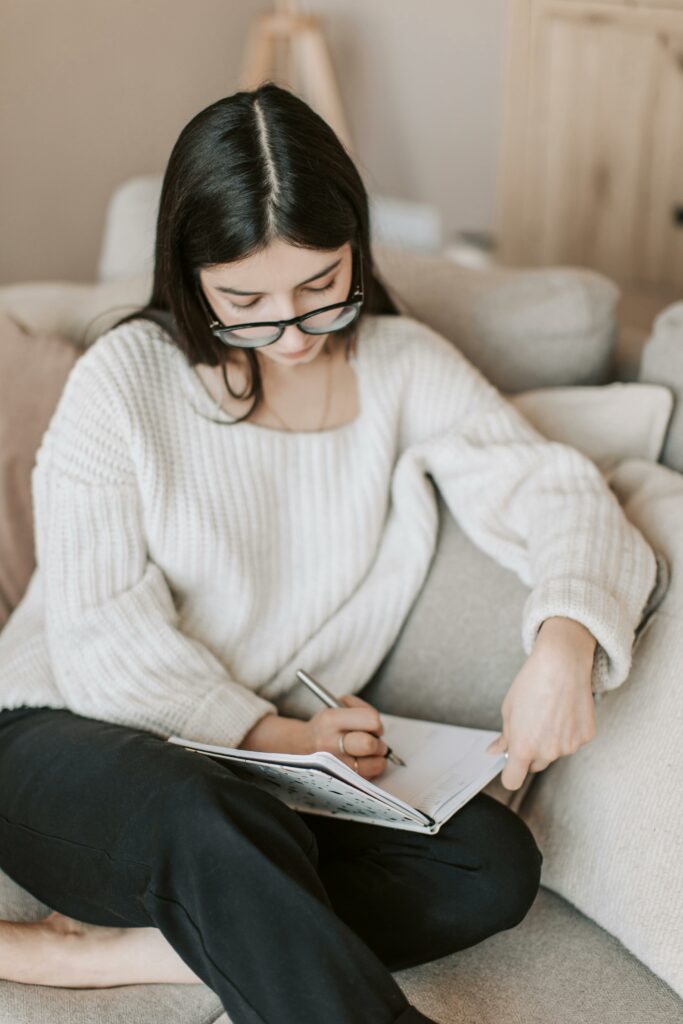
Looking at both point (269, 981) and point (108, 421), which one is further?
point (108, 421)

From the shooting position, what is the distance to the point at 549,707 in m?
1.09

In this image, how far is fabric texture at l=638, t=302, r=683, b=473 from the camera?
4.66 feet

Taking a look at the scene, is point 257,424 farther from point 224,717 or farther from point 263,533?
point 224,717

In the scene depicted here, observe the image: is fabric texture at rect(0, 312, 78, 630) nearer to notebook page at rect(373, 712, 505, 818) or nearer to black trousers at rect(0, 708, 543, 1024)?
black trousers at rect(0, 708, 543, 1024)

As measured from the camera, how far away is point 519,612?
4.30 ft

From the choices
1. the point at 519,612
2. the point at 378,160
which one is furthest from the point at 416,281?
the point at 378,160

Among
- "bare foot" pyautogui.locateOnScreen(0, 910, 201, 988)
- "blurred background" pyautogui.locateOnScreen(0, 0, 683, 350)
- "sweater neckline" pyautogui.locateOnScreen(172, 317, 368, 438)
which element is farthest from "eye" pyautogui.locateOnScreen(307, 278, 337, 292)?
"blurred background" pyautogui.locateOnScreen(0, 0, 683, 350)

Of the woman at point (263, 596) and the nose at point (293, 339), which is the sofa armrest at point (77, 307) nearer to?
the woman at point (263, 596)

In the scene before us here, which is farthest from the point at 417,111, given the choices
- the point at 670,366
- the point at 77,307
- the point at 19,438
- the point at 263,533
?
the point at 263,533

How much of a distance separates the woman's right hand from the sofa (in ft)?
0.52

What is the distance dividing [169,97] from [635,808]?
2.28m

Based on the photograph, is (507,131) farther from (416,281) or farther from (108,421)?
(108,421)

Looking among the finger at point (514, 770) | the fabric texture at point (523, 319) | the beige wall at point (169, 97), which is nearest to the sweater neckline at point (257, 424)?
the fabric texture at point (523, 319)

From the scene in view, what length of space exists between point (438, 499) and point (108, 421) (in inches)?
18.0
